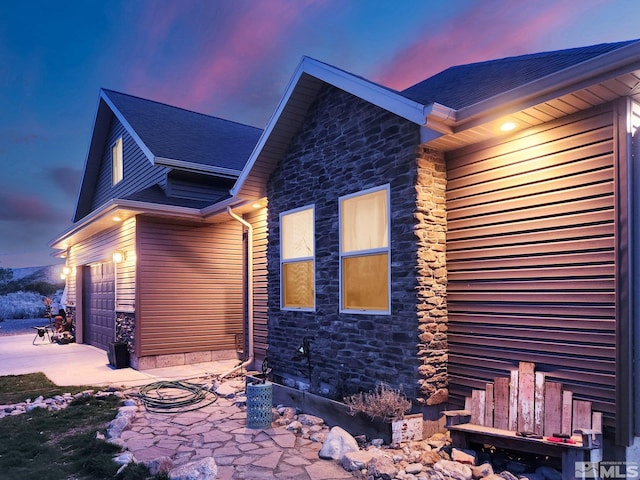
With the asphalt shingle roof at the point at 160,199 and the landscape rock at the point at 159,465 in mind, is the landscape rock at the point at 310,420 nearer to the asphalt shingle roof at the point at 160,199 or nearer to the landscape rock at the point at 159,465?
the landscape rock at the point at 159,465

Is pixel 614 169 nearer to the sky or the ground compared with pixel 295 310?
nearer to the sky

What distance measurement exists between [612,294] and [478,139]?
1.92 meters

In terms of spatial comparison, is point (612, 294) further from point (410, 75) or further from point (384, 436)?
point (410, 75)

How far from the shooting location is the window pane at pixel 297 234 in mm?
6672

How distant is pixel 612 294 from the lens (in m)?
3.71

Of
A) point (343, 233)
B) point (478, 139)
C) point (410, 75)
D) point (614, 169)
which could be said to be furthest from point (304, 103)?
point (410, 75)

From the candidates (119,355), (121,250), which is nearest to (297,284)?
(119,355)

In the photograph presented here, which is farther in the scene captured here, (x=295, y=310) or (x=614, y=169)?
(x=295, y=310)

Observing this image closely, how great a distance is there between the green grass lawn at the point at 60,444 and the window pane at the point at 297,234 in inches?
127

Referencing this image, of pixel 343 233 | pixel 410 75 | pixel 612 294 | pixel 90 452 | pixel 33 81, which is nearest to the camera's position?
pixel 612 294

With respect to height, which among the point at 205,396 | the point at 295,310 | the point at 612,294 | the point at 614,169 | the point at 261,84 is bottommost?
the point at 205,396

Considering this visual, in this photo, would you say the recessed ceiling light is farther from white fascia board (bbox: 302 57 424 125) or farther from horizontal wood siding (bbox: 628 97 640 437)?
horizontal wood siding (bbox: 628 97 640 437)

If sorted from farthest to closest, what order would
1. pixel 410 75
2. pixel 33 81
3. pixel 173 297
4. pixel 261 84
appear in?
1. pixel 33 81
2. pixel 261 84
3. pixel 410 75
4. pixel 173 297

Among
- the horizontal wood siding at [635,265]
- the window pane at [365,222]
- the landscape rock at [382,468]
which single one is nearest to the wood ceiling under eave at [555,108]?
the horizontal wood siding at [635,265]
